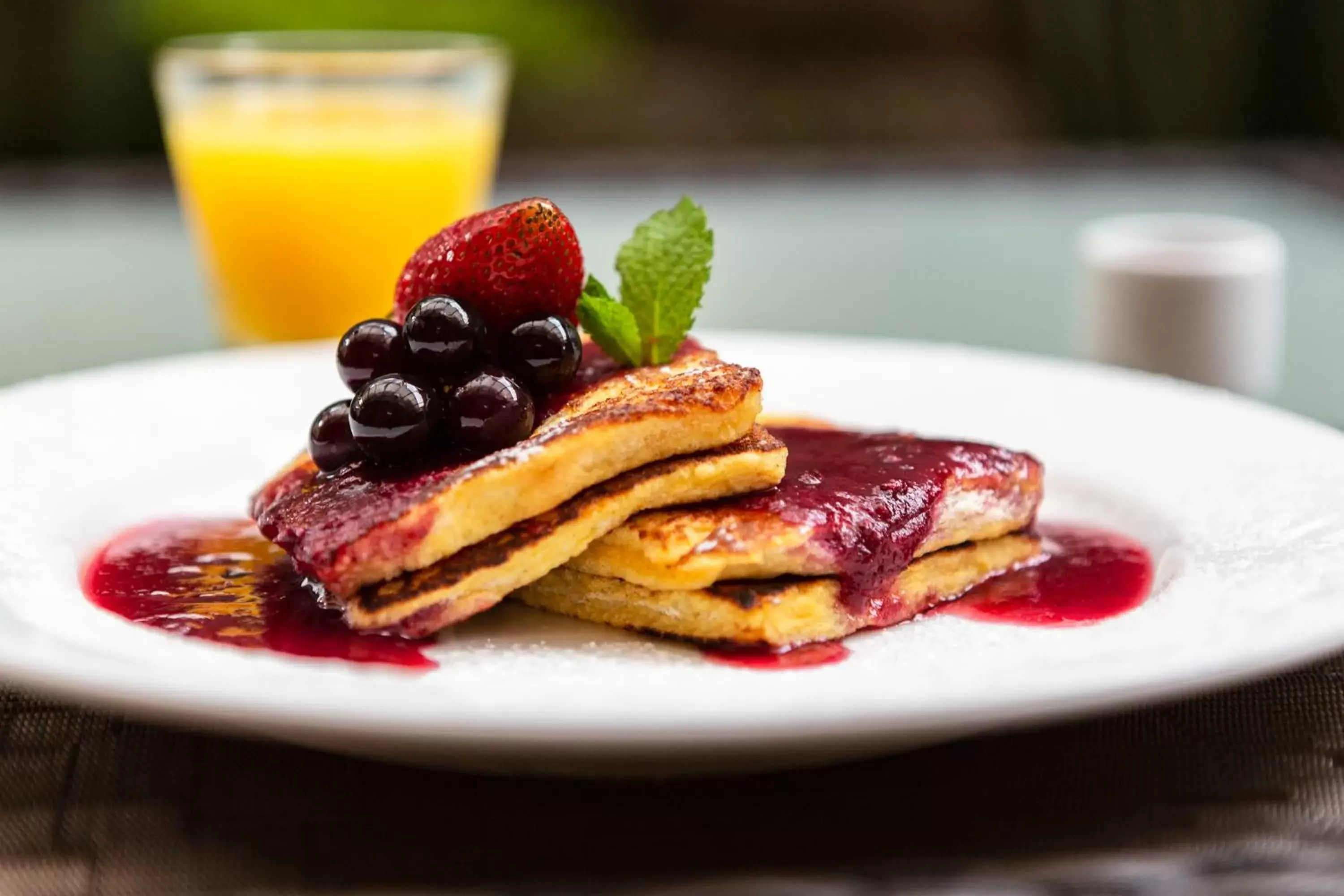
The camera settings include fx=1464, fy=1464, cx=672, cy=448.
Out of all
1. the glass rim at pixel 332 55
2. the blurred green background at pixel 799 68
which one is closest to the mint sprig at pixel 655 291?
the glass rim at pixel 332 55

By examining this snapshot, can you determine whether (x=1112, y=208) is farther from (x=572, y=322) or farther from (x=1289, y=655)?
(x=1289, y=655)

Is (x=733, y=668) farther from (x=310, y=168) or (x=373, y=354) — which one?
(x=310, y=168)

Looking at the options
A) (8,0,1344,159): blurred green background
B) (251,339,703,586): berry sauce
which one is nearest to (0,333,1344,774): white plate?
(251,339,703,586): berry sauce

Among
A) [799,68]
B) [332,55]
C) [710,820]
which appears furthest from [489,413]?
[799,68]

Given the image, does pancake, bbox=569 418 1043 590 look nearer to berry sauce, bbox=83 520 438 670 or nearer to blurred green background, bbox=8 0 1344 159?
berry sauce, bbox=83 520 438 670

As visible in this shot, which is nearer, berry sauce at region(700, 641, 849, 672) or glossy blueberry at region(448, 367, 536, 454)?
berry sauce at region(700, 641, 849, 672)

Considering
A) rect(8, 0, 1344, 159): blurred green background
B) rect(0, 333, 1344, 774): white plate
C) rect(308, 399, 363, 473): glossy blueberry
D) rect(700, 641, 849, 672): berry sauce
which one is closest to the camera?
rect(0, 333, 1344, 774): white plate
